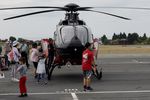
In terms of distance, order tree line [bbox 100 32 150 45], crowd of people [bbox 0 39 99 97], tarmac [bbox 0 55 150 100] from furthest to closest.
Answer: tree line [bbox 100 32 150 45], crowd of people [bbox 0 39 99 97], tarmac [bbox 0 55 150 100]

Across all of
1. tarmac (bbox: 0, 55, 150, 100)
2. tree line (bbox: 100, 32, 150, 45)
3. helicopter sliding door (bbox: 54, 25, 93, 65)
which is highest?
helicopter sliding door (bbox: 54, 25, 93, 65)

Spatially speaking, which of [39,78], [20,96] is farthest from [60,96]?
[39,78]

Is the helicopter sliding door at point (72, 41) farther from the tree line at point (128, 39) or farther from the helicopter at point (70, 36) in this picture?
the tree line at point (128, 39)

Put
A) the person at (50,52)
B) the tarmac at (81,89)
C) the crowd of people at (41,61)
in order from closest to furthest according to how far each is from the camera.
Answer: the tarmac at (81,89) < the crowd of people at (41,61) < the person at (50,52)

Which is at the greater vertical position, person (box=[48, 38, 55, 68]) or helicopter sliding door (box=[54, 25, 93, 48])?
helicopter sliding door (box=[54, 25, 93, 48])

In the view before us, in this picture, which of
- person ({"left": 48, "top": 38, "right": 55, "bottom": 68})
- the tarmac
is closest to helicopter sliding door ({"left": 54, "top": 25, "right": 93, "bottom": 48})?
person ({"left": 48, "top": 38, "right": 55, "bottom": 68})

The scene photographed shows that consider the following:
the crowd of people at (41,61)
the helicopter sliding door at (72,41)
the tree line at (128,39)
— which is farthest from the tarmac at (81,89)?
→ the tree line at (128,39)

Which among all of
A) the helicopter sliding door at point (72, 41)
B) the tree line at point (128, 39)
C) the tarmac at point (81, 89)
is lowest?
the tree line at point (128, 39)

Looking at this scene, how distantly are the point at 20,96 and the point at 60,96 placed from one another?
1270mm

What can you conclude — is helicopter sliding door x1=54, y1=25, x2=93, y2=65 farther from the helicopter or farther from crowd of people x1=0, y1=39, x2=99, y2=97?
crowd of people x1=0, y1=39, x2=99, y2=97

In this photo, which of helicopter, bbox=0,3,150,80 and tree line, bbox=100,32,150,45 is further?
tree line, bbox=100,32,150,45

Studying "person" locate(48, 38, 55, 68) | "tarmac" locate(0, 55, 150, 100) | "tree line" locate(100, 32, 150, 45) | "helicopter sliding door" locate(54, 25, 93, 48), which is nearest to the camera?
"tarmac" locate(0, 55, 150, 100)

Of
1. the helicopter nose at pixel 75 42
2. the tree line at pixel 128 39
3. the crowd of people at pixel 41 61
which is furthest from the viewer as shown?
the tree line at pixel 128 39

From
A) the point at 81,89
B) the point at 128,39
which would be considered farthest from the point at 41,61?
the point at 128,39
